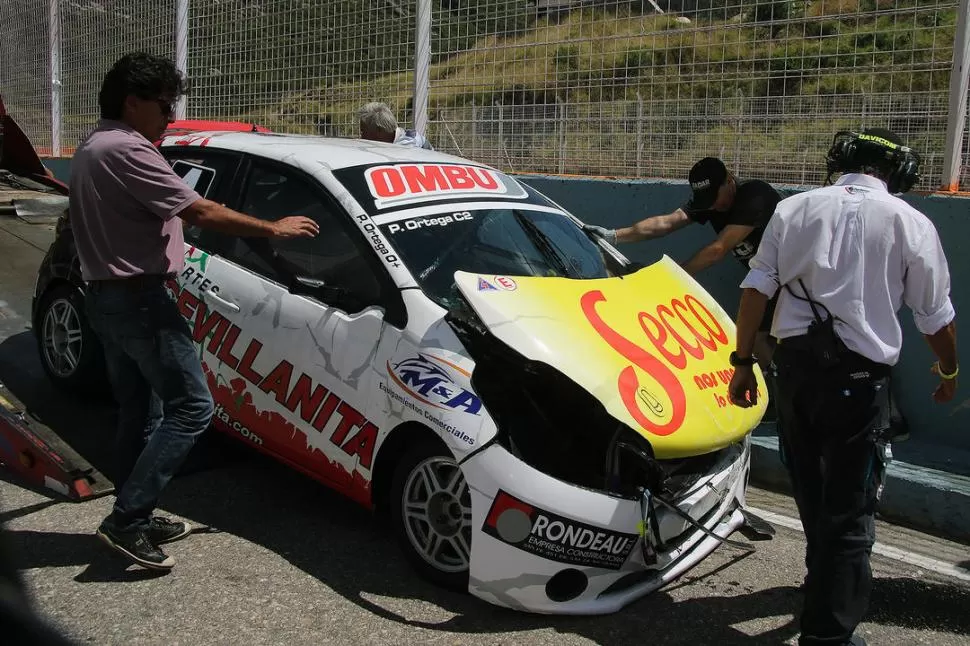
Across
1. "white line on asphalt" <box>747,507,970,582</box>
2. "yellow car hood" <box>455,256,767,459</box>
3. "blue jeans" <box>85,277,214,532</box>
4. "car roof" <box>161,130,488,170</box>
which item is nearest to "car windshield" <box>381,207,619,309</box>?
"yellow car hood" <box>455,256,767,459</box>

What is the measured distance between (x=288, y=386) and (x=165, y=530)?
79 centimetres

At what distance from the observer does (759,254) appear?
3.19 meters

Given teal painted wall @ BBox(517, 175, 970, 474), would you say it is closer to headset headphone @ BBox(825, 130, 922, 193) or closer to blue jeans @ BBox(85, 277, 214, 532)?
headset headphone @ BBox(825, 130, 922, 193)

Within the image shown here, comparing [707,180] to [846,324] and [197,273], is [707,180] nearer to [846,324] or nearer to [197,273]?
[846,324]

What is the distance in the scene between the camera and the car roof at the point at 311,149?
4371 mm

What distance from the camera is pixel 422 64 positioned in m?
7.93

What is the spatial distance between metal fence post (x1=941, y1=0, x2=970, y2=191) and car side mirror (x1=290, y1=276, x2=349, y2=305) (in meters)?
3.54

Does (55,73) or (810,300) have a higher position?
(55,73)

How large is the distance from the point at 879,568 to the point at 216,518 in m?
3.04

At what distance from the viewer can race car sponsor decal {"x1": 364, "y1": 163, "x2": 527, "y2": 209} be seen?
415cm

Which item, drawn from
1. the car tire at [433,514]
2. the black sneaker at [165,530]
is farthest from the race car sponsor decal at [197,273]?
the car tire at [433,514]

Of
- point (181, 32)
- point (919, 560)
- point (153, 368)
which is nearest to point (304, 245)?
point (153, 368)

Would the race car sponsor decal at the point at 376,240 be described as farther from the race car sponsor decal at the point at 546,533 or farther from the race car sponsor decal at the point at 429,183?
the race car sponsor decal at the point at 546,533

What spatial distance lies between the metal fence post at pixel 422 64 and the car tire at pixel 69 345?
3.69 metres
